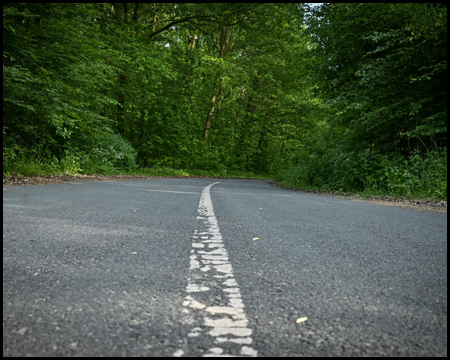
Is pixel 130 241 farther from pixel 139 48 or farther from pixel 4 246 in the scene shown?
pixel 139 48

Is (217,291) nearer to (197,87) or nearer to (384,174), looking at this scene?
(384,174)

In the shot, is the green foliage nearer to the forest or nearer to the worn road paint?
the forest

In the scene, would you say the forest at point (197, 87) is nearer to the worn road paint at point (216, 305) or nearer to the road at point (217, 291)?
the road at point (217, 291)

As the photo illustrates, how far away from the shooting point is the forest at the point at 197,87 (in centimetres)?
937

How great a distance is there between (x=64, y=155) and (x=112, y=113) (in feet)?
29.2

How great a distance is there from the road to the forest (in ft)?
22.3

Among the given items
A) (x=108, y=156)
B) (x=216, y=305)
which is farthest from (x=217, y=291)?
(x=108, y=156)

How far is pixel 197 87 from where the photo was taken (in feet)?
85.7

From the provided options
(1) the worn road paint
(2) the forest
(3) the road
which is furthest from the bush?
(1) the worn road paint

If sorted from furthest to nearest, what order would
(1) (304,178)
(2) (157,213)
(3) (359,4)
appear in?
(1) (304,178) → (3) (359,4) → (2) (157,213)

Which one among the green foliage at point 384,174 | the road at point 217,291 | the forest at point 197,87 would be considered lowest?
the road at point 217,291

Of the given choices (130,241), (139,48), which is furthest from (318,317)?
(139,48)

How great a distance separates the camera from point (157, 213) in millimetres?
4746

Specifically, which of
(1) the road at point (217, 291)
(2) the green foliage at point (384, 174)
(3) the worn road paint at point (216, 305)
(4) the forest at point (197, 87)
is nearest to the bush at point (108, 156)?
(4) the forest at point (197, 87)
